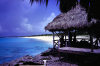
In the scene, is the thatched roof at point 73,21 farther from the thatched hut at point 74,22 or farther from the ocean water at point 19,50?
the ocean water at point 19,50

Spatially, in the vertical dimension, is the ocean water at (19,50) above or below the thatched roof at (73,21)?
below

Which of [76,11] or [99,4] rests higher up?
[76,11]

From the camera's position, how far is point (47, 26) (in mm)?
7551

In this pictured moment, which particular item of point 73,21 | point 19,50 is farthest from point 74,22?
point 19,50

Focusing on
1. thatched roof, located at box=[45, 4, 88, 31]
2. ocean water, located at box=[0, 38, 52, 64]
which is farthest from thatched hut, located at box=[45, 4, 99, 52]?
ocean water, located at box=[0, 38, 52, 64]

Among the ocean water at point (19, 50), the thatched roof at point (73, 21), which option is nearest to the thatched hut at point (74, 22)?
the thatched roof at point (73, 21)

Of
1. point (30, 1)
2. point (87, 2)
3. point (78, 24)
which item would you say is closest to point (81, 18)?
point (78, 24)

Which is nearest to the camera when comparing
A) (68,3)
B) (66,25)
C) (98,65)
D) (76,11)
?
(98,65)

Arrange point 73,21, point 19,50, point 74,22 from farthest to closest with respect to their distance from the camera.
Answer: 1. point 19,50
2. point 73,21
3. point 74,22

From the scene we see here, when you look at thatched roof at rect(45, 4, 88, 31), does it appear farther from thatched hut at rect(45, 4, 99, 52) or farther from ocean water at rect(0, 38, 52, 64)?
ocean water at rect(0, 38, 52, 64)

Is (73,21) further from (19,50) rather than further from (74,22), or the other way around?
(19,50)

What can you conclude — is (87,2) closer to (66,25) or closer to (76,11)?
(66,25)

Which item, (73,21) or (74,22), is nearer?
(74,22)

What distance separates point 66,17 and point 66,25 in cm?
88
